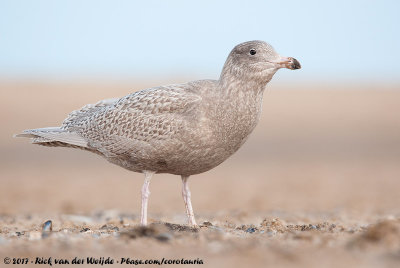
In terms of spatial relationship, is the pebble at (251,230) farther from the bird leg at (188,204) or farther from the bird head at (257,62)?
the bird head at (257,62)

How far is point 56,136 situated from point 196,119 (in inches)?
96.1

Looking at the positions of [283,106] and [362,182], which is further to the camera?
[283,106]

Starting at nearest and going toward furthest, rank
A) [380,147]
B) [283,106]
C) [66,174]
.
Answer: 1. [66,174]
2. [380,147]
3. [283,106]

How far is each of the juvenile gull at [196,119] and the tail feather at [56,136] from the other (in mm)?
750

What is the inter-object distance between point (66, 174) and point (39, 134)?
11762 millimetres

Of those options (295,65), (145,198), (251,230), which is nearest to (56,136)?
(145,198)

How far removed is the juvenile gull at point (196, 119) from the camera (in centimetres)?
774

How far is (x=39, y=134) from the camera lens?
930 cm

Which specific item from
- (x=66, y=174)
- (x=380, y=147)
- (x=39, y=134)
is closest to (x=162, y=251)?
(x=39, y=134)

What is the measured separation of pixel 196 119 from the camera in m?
7.74

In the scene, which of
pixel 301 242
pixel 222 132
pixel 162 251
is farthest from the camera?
pixel 222 132

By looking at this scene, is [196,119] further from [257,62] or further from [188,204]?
[188,204]

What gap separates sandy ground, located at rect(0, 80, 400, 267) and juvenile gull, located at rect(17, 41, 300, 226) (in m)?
0.93

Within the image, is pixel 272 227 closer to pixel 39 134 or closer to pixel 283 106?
pixel 39 134
